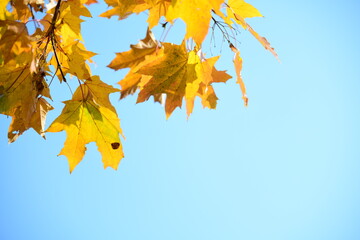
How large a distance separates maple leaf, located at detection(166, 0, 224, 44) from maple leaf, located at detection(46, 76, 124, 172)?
0.35 m

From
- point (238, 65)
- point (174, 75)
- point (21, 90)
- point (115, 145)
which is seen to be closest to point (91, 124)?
point (115, 145)

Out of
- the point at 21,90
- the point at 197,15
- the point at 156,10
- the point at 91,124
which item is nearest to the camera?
the point at 197,15

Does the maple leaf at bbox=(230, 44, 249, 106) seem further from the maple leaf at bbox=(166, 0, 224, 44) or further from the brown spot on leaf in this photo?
the brown spot on leaf

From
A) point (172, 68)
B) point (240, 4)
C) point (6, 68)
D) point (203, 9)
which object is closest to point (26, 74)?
point (6, 68)

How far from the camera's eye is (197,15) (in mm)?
645

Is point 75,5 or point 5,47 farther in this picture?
point 75,5

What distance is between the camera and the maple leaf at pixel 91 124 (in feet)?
3.03

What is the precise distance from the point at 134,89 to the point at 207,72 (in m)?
0.22

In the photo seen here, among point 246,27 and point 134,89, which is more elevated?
point 246,27

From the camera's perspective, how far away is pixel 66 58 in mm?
943

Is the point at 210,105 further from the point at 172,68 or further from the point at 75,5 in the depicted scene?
the point at 75,5

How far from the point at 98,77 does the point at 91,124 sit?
0.54ft

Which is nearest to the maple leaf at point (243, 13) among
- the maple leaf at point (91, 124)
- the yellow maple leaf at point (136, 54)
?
the yellow maple leaf at point (136, 54)

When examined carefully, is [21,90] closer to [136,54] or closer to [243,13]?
[136,54]
